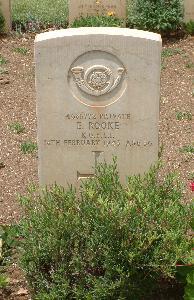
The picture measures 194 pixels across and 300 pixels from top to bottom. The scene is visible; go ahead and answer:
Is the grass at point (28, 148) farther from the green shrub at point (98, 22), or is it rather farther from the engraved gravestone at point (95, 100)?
the green shrub at point (98, 22)

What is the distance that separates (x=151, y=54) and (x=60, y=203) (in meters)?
1.15

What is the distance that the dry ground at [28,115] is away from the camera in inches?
249

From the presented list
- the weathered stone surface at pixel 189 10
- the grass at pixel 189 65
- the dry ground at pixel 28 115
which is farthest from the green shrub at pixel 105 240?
the weathered stone surface at pixel 189 10

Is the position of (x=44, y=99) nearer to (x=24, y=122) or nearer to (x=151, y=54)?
(x=151, y=54)

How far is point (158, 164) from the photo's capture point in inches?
172

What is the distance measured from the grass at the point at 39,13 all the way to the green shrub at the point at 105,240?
8.40m

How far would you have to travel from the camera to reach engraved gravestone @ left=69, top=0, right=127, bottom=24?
11.7 m

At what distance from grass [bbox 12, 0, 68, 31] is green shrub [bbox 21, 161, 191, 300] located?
27.6 feet

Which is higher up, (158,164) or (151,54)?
(151,54)

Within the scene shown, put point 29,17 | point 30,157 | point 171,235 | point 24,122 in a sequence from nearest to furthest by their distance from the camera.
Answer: point 171,235 < point 30,157 < point 24,122 < point 29,17

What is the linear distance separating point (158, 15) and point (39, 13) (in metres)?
3.00

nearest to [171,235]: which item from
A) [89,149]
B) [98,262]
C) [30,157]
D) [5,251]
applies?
[98,262]

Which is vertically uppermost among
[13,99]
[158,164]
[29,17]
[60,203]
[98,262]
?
[29,17]

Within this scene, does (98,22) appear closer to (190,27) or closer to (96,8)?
(96,8)
